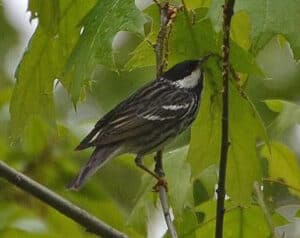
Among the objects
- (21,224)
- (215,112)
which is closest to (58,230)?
(21,224)

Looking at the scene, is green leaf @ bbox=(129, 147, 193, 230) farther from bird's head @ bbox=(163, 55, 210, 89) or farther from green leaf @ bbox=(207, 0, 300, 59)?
green leaf @ bbox=(207, 0, 300, 59)

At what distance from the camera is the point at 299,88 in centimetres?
659

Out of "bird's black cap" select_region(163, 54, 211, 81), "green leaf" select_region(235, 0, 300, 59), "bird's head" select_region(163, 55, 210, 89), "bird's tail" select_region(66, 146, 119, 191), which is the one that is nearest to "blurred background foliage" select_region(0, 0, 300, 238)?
"green leaf" select_region(235, 0, 300, 59)

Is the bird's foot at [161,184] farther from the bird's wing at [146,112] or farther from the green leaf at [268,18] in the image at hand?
the green leaf at [268,18]

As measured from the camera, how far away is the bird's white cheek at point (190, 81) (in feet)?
14.2

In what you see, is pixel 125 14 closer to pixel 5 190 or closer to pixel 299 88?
pixel 5 190

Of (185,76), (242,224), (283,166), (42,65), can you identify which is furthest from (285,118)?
(42,65)

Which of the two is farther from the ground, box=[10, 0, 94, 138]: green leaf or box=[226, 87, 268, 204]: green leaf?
box=[10, 0, 94, 138]: green leaf

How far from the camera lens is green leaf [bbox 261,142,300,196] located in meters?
3.78

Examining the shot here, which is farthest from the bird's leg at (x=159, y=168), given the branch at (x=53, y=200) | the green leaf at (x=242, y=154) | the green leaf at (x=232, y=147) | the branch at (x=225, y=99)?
the branch at (x=225, y=99)

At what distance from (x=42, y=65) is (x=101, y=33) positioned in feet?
1.24

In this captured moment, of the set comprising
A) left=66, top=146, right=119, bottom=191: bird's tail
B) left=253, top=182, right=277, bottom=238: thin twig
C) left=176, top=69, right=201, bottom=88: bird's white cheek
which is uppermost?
left=176, top=69, right=201, bottom=88: bird's white cheek

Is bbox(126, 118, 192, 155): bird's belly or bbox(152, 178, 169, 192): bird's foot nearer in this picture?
bbox(152, 178, 169, 192): bird's foot

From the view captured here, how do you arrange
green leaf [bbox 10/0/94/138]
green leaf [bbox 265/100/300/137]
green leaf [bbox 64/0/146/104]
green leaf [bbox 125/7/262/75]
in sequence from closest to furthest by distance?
1. green leaf [bbox 64/0/146/104]
2. green leaf [bbox 125/7/262/75]
3. green leaf [bbox 10/0/94/138]
4. green leaf [bbox 265/100/300/137]
